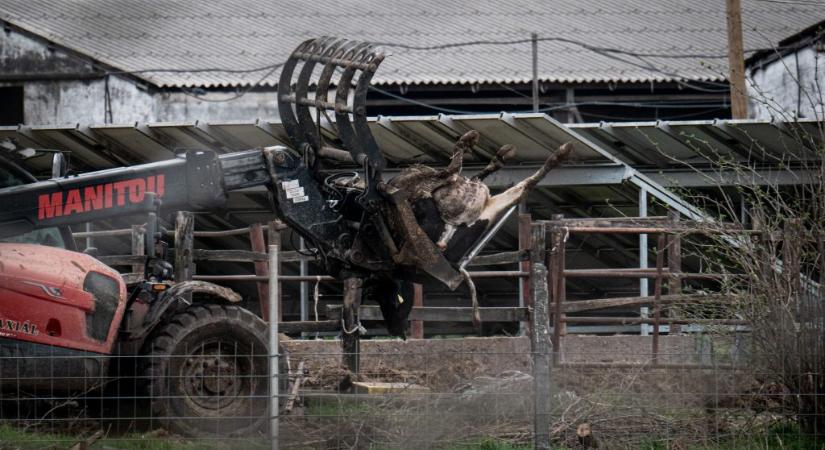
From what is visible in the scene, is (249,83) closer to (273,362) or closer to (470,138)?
(470,138)

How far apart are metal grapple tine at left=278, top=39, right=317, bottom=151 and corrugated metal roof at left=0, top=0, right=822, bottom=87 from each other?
51.9 ft

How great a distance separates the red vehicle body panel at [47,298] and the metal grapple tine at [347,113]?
2.22 m

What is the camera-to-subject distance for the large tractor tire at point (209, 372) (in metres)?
9.17

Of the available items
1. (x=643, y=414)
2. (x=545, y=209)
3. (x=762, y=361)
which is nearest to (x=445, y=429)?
(x=643, y=414)

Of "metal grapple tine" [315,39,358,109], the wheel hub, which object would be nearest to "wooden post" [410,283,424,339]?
the wheel hub

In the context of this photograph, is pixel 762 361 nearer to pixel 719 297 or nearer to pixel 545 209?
pixel 719 297

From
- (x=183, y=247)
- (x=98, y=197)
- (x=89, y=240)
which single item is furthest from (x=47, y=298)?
(x=89, y=240)

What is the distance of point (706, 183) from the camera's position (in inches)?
650

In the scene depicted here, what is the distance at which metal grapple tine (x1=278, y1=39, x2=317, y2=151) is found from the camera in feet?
30.9

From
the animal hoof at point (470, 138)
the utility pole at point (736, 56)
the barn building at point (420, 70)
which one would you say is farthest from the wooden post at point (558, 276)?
the utility pole at point (736, 56)

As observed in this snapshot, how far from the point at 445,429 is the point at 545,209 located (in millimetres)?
9613

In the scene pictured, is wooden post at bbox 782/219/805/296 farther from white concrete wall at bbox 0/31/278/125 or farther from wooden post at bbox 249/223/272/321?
white concrete wall at bbox 0/31/278/125

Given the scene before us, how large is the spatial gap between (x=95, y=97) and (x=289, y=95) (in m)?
18.0

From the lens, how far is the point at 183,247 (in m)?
13.9
